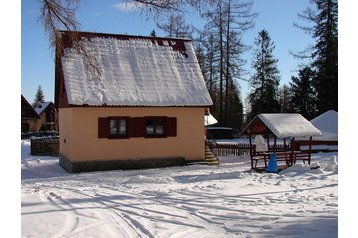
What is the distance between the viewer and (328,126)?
2614 cm

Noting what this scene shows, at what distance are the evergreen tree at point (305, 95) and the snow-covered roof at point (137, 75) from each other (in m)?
20.4

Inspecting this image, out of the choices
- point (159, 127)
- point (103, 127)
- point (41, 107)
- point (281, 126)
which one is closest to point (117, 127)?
point (103, 127)

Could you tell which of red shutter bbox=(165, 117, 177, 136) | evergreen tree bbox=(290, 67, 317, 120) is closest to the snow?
red shutter bbox=(165, 117, 177, 136)

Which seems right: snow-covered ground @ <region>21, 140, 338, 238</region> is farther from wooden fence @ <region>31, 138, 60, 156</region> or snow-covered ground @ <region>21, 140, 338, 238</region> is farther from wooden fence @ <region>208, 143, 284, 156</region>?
wooden fence @ <region>31, 138, 60, 156</region>

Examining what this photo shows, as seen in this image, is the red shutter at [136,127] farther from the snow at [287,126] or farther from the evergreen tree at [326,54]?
the evergreen tree at [326,54]

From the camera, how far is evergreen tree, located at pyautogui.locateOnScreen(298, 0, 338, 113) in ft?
97.1

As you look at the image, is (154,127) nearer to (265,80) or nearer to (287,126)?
(287,126)

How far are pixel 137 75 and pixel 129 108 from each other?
2087mm

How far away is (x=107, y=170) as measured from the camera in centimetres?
1694
